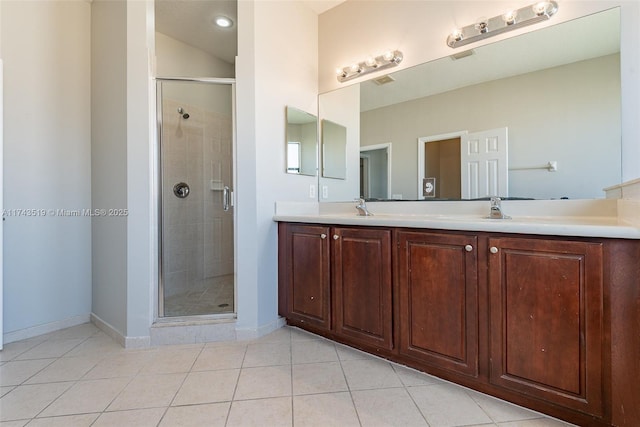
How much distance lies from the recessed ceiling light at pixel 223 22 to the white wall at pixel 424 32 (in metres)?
0.88

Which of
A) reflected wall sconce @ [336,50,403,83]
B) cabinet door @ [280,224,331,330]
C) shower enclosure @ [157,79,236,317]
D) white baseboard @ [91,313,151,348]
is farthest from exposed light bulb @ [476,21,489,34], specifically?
white baseboard @ [91,313,151,348]

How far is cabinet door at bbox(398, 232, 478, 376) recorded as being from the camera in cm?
138

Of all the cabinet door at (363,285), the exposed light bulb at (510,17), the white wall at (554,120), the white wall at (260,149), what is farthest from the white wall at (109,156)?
the exposed light bulb at (510,17)

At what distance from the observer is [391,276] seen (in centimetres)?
164

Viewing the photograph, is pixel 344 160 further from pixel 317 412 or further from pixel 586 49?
pixel 317 412

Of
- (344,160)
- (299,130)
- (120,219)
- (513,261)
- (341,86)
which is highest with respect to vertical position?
(341,86)

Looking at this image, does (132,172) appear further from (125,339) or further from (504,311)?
(504,311)

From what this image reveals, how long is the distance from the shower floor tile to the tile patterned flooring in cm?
25

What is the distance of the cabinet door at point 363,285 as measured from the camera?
5.47 ft

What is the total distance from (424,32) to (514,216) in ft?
4.55

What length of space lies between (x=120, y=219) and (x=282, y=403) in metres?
1.61

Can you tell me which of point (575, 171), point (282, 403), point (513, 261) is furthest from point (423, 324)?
point (575, 171)

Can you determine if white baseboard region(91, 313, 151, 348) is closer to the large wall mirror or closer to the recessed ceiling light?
the large wall mirror

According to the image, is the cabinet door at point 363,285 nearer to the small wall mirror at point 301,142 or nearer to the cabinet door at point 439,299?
the cabinet door at point 439,299
